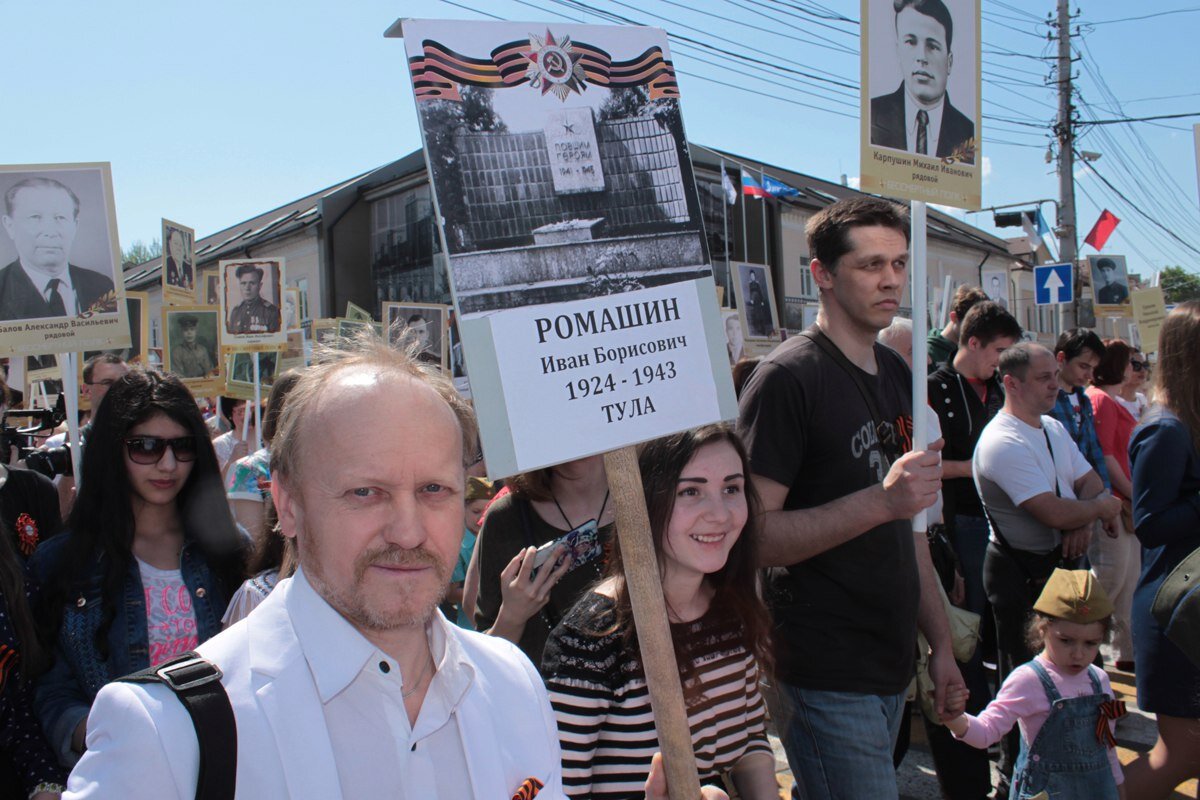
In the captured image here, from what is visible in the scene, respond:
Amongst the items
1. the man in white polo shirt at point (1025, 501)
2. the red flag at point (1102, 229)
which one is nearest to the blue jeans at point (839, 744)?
the man in white polo shirt at point (1025, 501)

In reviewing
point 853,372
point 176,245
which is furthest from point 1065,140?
point 853,372

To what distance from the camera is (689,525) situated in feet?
7.50

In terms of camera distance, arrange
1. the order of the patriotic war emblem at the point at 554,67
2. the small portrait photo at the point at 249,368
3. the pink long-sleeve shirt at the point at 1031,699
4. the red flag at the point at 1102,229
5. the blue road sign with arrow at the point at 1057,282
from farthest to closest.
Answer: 1. the red flag at the point at 1102,229
2. the blue road sign with arrow at the point at 1057,282
3. the small portrait photo at the point at 249,368
4. the pink long-sleeve shirt at the point at 1031,699
5. the order of the patriotic war emblem at the point at 554,67

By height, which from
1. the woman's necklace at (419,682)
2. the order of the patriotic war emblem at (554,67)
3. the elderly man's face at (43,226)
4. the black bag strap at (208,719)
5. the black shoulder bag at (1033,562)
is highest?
the elderly man's face at (43,226)

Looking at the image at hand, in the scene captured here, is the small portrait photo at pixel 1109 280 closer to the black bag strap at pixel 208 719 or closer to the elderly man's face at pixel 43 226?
the elderly man's face at pixel 43 226

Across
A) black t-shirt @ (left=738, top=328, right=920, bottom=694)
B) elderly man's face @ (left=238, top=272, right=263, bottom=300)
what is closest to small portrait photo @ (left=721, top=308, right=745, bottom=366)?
elderly man's face @ (left=238, top=272, right=263, bottom=300)

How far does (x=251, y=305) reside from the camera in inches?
310

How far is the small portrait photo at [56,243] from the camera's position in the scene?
4434 mm

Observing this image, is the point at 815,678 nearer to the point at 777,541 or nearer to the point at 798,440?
the point at 777,541

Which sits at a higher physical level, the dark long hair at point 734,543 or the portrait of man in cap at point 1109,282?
the portrait of man in cap at point 1109,282

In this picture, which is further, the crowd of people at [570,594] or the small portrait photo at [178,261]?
the small portrait photo at [178,261]

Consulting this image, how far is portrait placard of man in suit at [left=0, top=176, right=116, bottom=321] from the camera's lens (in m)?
4.43

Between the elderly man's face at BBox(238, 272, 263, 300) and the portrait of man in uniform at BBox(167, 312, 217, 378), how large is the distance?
514 millimetres

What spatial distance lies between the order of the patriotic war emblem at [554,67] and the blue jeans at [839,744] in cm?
172
